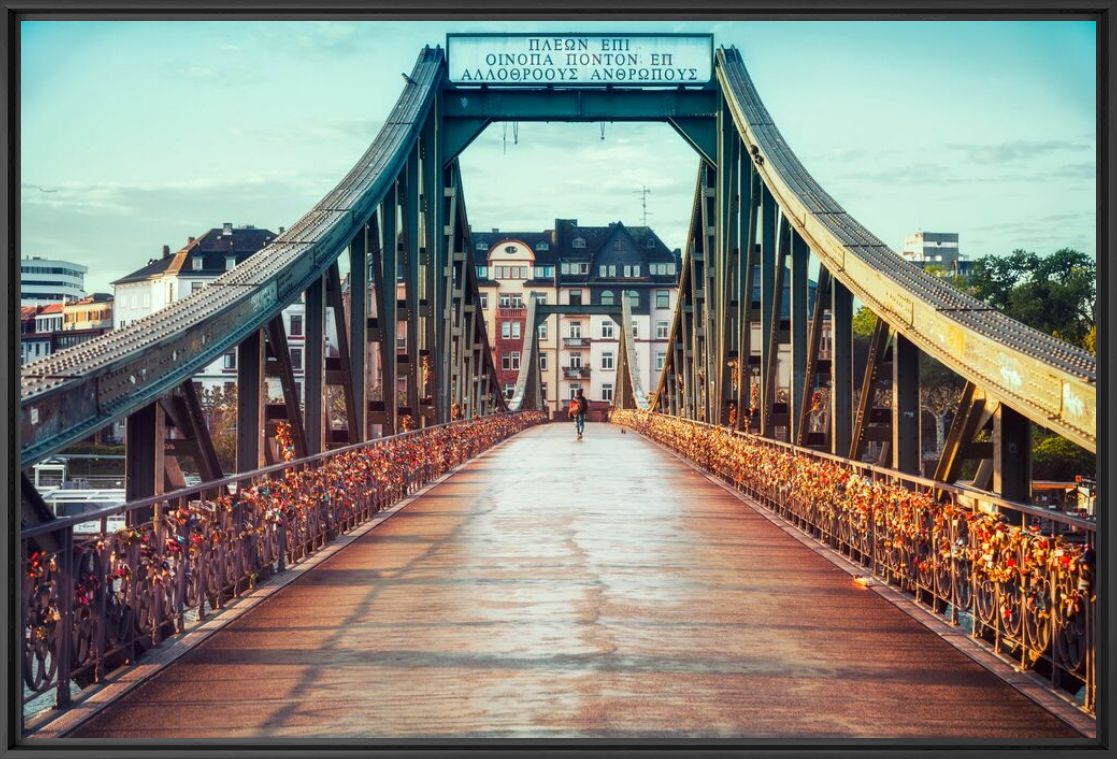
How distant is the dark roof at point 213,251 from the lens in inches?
2559

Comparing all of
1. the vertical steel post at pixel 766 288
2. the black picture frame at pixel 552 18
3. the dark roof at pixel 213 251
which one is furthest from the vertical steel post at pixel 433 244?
the dark roof at pixel 213 251

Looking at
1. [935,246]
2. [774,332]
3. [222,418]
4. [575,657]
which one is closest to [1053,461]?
[774,332]

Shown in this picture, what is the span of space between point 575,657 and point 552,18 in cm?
380

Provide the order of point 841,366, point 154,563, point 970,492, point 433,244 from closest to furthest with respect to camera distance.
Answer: point 154,563
point 970,492
point 841,366
point 433,244

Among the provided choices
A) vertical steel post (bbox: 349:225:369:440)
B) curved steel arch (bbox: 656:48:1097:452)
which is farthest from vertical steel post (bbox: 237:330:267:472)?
curved steel arch (bbox: 656:48:1097:452)

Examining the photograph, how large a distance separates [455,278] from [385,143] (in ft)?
48.3

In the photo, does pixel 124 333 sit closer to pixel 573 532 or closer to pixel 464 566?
pixel 464 566

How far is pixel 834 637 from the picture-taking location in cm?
968

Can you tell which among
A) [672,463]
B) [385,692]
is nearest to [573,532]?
[385,692]

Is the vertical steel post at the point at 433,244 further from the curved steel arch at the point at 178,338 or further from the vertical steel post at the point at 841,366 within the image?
the vertical steel post at the point at 841,366

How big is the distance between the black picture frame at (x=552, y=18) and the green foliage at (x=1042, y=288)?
107 feet

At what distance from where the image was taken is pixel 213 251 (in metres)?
73.9

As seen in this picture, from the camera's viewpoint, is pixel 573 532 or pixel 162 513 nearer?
pixel 162 513

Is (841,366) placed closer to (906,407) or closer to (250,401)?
(906,407)
